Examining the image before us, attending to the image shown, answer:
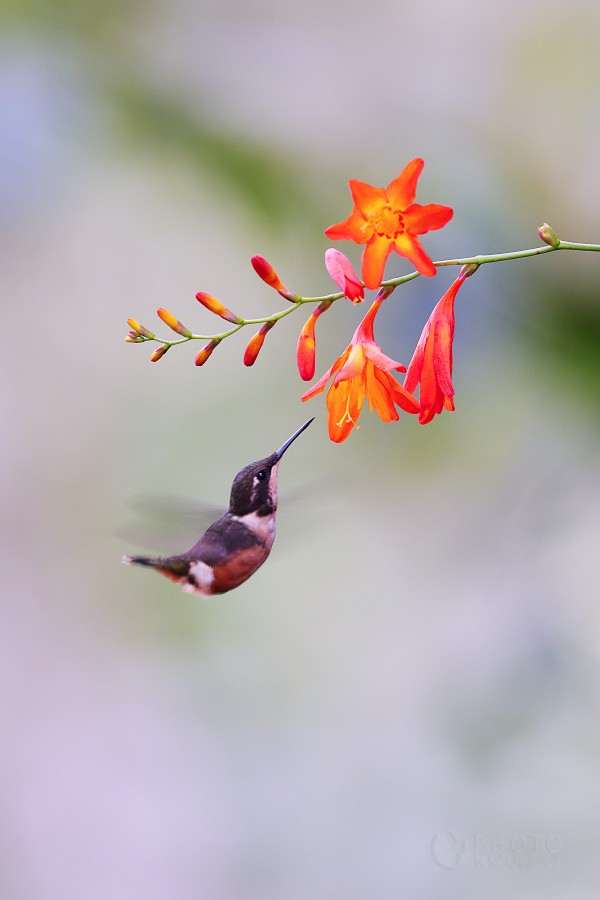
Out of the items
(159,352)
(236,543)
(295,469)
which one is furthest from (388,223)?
(295,469)

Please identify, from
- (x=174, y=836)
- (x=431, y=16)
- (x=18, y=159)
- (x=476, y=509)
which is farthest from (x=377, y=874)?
(x=431, y=16)

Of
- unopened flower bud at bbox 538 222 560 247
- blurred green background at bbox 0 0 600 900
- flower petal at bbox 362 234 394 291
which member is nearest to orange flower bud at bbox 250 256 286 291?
flower petal at bbox 362 234 394 291

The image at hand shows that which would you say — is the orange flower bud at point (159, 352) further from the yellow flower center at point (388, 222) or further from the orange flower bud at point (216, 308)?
the yellow flower center at point (388, 222)

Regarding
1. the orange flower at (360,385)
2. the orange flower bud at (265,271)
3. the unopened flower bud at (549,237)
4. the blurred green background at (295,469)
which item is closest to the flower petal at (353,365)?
the orange flower at (360,385)

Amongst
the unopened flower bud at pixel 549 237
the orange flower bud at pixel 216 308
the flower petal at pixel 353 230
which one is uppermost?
the flower petal at pixel 353 230

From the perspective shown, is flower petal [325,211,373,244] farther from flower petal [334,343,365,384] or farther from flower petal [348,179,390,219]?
flower petal [334,343,365,384]

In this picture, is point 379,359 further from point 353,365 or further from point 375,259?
point 375,259
